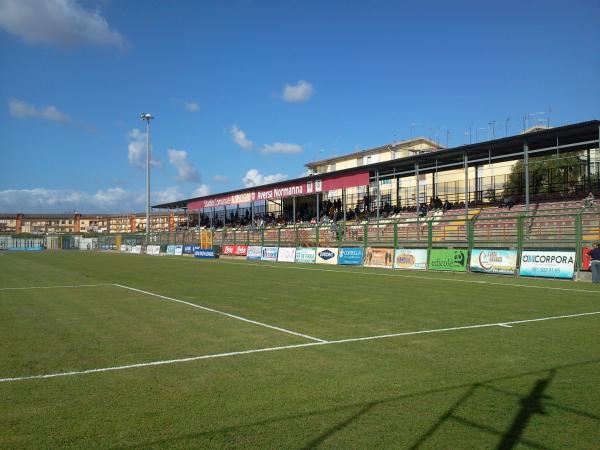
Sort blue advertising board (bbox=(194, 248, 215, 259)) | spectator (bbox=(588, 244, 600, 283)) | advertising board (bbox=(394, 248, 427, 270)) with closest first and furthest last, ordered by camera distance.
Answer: spectator (bbox=(588, 244, 600, 283))
advertising board (bbox=(394, 248, 427, 270))
blue advertising board (bbox=(194, 248, 215, 259))

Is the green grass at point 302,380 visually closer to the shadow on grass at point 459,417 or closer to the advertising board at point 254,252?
the shadow on grass at point 459,417

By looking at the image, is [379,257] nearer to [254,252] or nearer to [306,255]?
[306,255]

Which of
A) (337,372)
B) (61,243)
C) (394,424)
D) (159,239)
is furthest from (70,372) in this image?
(61,243)

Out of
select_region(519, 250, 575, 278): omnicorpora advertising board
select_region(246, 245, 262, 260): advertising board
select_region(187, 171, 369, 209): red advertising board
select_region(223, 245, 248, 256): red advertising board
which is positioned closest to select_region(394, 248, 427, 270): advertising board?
select_region(519, 250, 575, 278): omnicorpora advertising board

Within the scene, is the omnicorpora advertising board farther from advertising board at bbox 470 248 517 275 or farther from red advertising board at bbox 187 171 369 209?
red advertising board at bbox 187 171 369 209

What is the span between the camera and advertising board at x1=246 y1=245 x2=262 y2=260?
140 feet

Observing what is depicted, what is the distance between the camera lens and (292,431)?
4848mm

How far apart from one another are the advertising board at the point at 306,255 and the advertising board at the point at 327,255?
1.30 feet

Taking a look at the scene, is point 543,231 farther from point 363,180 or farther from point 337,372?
point 337,372

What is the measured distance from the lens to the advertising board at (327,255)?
34.1m

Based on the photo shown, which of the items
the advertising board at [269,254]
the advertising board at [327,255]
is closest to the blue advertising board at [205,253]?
the advertising board at [269,254]

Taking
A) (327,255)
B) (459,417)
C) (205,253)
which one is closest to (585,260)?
(327,255)

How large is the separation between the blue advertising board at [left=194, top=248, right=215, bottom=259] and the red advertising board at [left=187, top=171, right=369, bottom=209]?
900 cm

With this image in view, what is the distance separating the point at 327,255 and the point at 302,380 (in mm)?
28092
